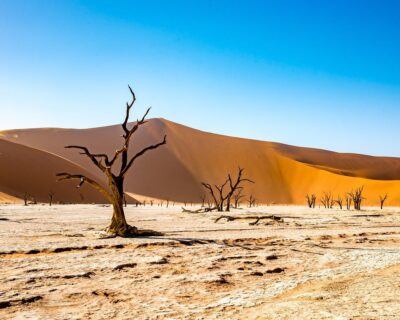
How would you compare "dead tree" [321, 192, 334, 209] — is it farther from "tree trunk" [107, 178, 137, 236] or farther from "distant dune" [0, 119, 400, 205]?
"tree trunk" [107, 178, 137, 236]

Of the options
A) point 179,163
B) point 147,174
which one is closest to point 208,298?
point 147,174

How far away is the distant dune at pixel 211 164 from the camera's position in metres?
84.4

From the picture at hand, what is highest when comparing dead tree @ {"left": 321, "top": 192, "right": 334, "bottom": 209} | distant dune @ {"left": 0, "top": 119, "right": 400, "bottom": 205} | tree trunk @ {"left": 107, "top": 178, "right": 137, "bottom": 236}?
distant dune @ {"left": 0, "top": 119, "right": 400, "bottom": 205}

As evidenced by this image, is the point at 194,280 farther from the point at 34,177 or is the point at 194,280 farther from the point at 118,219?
the point at 34,177

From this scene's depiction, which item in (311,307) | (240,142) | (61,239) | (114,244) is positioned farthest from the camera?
(240,142)

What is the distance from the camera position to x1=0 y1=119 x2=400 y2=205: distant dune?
84375 mm

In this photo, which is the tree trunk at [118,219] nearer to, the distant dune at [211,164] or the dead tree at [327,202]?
the dead tree at [327,202]

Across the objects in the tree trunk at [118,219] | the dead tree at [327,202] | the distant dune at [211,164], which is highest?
the distant dune at [211,164]

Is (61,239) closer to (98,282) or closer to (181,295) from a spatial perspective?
(98,282)

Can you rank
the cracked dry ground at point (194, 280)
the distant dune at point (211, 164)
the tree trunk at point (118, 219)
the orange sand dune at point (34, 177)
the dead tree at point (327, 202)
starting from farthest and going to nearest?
1. the distant dune at point (211, 164)
2. the orange sand dune at point (34, 177)
3. the dead tree at point (327, 202)
4. the tree trunk at point (118, 219)
5. the cracked dry ground at point (194, 280)

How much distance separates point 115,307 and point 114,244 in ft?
16.3

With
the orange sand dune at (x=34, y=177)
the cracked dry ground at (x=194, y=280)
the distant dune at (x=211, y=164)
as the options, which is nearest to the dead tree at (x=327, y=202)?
the distant dune at (x=211, y=164)

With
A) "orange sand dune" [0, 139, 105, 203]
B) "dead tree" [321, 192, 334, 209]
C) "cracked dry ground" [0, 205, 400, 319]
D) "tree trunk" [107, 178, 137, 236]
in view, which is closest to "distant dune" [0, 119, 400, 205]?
"orange sand dune" [0, 139, 105, 203]

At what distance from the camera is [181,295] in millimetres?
5066
